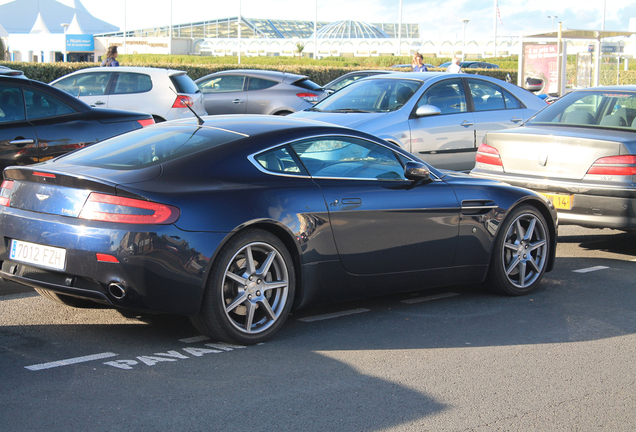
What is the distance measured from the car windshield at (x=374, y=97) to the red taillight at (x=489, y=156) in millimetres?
2230

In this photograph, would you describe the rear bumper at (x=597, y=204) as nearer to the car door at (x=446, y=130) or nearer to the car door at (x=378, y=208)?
the car door at (x=378, y=208)

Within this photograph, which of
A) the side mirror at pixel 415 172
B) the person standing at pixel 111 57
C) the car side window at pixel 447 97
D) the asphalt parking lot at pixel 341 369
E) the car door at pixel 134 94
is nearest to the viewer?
the asphalt parking lot at pixel 341 369

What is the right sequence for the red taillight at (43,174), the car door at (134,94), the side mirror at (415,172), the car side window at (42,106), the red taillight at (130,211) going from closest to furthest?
1. the red taillight at (130,211)
2. the red taillight at (43,174)
3. the side mirror at (415,172)
4. the car side window at (42,106)
5. the car door at (134,94)

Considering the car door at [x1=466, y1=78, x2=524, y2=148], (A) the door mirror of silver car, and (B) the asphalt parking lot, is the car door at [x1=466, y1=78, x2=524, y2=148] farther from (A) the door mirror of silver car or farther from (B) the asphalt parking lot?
(B) the asphalt parking lot

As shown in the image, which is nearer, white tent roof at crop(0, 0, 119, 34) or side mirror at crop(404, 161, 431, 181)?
side mirror at crop(404, 161, 431, 181)

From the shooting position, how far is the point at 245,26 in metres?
103

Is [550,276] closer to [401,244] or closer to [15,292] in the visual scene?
[401,244]

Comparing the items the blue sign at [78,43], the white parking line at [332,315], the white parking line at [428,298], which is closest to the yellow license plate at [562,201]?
the white parking line at [428,298]

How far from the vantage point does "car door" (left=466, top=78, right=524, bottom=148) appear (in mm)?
10750

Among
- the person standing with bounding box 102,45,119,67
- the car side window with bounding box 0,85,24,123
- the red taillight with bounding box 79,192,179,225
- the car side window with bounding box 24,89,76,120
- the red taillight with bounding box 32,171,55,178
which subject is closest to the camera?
the red taillight with bounding box 79,192,179,225

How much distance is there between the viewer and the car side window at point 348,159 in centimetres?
496

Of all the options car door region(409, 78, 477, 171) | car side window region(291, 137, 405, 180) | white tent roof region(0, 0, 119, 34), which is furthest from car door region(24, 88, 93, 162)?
white tent roof region(0, 0, 119, 34)

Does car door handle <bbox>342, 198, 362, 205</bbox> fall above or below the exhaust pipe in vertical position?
above

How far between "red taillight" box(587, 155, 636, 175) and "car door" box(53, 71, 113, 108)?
8.87m
